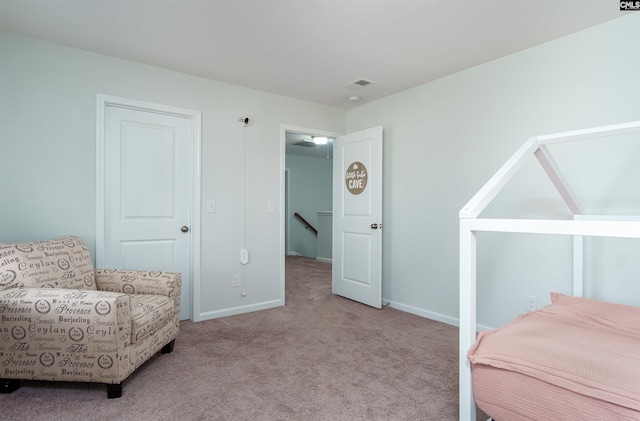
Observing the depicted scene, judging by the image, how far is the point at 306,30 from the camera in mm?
2373

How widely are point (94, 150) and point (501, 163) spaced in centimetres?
333

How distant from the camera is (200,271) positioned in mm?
3273

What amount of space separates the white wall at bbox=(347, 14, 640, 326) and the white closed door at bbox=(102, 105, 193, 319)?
209cm

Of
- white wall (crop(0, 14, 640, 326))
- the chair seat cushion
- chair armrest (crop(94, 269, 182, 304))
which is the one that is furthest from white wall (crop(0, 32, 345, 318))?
the chair seat cushion

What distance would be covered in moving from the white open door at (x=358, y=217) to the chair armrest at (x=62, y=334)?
2.48m

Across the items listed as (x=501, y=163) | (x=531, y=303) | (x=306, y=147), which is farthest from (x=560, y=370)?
(x=306, y=147)

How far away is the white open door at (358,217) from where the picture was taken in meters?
3.69

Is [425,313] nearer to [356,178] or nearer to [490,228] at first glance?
[356,178]

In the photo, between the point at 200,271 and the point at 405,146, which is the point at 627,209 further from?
the point at 200,271

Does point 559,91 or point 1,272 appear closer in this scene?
point 1,272

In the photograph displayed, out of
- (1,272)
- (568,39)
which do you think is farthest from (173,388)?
(568,39)

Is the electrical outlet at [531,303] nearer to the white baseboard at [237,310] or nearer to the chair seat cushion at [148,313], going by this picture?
the white baseboard at [237,310]

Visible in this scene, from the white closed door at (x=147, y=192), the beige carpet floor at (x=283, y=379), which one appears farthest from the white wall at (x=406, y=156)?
the beige carpet floor at (x=283, y=379)

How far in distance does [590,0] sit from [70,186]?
3.77m
